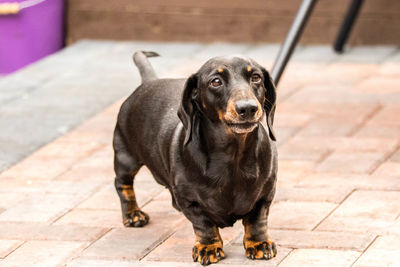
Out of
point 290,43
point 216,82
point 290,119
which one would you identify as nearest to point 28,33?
point 290,119

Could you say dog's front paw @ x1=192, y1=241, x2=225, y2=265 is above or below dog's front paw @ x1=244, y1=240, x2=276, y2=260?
below

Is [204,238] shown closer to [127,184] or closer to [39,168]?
[127,184]

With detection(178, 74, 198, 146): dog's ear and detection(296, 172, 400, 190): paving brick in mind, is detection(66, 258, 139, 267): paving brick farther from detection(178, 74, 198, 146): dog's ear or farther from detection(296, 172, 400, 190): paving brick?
detection(296, 172, 400, 190): paving brick

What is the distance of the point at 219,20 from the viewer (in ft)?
24.4

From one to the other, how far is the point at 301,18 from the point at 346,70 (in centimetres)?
122

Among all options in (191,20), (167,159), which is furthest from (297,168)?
(191,20)

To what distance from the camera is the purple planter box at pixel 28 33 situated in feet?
23.6

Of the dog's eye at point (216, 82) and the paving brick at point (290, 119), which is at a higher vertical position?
the dog's eye at point (216, 82)

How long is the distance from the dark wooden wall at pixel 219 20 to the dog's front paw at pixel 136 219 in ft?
11.1

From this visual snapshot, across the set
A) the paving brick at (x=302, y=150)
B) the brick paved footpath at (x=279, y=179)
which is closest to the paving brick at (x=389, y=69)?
the brick paved footpath at (x=279, y=179)

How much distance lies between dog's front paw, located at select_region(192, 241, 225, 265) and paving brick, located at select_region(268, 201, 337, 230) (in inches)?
16.7

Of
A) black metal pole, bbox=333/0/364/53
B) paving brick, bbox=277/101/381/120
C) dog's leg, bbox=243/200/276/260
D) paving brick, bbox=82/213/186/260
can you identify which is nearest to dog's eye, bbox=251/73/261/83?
dog's leg, bbox=243/200/276/260

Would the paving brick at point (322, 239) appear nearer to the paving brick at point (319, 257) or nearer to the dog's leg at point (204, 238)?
the paving brick at point (319, 257)

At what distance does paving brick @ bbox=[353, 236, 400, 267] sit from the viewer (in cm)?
358
